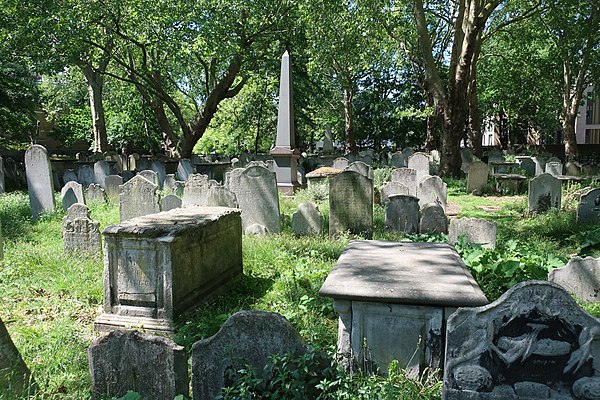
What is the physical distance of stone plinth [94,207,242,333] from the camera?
15.8 ft

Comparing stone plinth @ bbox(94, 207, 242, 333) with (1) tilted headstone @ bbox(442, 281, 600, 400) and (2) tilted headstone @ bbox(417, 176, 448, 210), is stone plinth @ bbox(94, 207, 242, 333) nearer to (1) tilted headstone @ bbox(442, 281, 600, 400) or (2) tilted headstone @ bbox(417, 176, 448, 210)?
(1) tilted headstone @ bbox(442, 281, 600, 400)

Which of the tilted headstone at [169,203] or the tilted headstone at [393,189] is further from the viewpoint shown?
the tilted headstone at [393,189]

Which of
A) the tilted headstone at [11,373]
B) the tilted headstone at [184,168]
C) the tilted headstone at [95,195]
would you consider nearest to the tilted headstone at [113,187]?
the tilted headstone at [95,195]

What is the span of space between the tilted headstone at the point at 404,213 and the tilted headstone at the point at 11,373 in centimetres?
634

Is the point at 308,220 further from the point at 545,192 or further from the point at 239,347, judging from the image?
the point at 545,192

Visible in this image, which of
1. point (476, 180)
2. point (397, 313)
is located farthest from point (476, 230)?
point (476, 180)

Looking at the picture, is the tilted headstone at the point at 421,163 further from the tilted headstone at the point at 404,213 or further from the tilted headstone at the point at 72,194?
the tilted headstone at the point at 72,194

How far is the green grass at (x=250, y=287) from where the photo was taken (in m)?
3.89

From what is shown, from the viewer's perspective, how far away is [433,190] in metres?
10.8

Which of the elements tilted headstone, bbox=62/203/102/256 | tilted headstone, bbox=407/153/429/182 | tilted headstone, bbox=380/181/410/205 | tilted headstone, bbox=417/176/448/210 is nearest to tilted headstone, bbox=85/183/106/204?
tilted headstone, bbox=62/203/102/256

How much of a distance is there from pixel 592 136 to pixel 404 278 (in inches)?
1972

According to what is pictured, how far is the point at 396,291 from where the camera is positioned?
339 centimetres

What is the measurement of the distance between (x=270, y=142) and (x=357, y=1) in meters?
22.8

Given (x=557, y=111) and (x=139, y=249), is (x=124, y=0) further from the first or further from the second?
(x=557, y=111)
